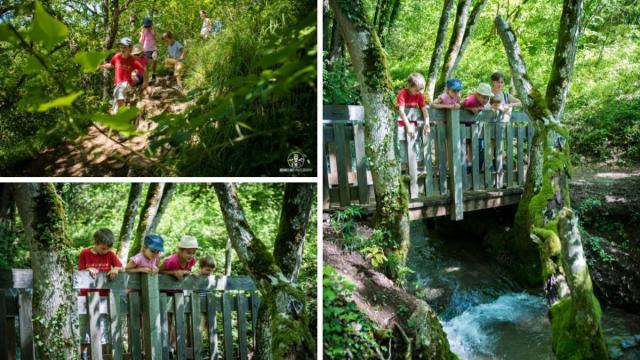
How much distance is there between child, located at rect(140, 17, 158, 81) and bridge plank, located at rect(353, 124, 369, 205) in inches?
67.4

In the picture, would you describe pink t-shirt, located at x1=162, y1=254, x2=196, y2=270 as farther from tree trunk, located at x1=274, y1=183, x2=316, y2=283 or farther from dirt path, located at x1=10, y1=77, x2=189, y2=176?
dirt path, located at x1=10, y1=77, x2=189, y2=176

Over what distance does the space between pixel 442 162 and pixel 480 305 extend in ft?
5.05

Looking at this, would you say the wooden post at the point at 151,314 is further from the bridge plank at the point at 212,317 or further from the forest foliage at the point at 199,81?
the forest foliage at the point at 199,81

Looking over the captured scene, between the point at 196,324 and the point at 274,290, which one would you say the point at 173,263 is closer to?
the point at 196,324

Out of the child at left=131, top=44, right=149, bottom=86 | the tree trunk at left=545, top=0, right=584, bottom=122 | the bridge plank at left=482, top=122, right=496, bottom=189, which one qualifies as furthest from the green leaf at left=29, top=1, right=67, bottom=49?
the tree trunk at left=545, top=0, right=584, bottom=122

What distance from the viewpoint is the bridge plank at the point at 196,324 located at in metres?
3.94

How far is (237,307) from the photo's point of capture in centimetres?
433

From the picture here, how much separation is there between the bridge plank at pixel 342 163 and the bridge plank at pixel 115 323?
172 cm

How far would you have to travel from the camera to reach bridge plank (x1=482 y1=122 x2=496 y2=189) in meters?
5.54

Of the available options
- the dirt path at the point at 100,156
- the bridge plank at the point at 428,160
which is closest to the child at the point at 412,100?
the bridge plank at the point at 428,160

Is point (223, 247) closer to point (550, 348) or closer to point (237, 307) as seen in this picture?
point (237, 307)

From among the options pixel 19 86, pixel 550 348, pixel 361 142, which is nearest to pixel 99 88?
pixel 19 86

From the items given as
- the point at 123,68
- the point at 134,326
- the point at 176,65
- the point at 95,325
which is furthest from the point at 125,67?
the point at 134,326

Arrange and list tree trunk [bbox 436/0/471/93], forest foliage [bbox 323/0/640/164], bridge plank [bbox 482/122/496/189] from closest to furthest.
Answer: bridge plank [bbox 482/122/496/189] < tree trunk [bbox 436/0/471/93] < forest foliage [bbox 323/0/640/164]
